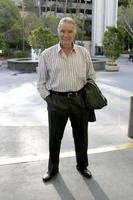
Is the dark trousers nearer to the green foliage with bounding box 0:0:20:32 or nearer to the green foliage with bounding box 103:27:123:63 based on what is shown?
the green foliage with bounding box 103:27:123:63

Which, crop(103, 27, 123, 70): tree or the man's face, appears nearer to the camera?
the man's face

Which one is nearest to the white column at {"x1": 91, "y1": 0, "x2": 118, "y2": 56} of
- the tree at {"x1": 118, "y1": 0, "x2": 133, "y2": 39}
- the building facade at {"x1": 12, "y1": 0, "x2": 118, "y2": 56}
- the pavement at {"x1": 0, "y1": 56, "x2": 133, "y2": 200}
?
the building facade at {"x1": 12, "y1": 0, "x2": 118, "y2": 56}

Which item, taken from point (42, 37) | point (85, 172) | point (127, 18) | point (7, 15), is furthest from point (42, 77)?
point (127, 18)

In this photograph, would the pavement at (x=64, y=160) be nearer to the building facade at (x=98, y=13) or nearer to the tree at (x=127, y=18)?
the tree at (x=127, y=18)

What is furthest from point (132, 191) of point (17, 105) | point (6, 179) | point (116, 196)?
point (17, 105)

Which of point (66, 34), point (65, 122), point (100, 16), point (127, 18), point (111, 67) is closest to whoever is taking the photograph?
point (66, 34)

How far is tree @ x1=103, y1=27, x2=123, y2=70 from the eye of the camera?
22.5m

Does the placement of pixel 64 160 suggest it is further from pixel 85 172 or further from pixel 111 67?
pixel 111 67

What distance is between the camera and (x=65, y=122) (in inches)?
188

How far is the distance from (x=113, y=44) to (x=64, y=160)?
1757 centimetres

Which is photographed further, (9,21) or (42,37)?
(9,21)

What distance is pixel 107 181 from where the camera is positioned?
4746mm

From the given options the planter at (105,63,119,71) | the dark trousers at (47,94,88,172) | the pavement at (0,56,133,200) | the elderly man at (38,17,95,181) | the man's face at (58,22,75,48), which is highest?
the man's face at (58,22,75,48)

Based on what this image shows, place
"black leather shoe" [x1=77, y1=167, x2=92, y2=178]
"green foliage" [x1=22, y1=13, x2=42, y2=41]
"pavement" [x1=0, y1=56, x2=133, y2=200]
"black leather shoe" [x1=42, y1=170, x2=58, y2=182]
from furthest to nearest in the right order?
"green foliage" [x1=22, y1=13, x2=42, y2=41] → "black leather shoe" [x1=77, y1=167, x2=92, y2=178] → "black leather shoe" [x1=42, y1=170, x2=58, y2=182] → "pavement" [x1=0, y1=56, x2=133, y2=200]
